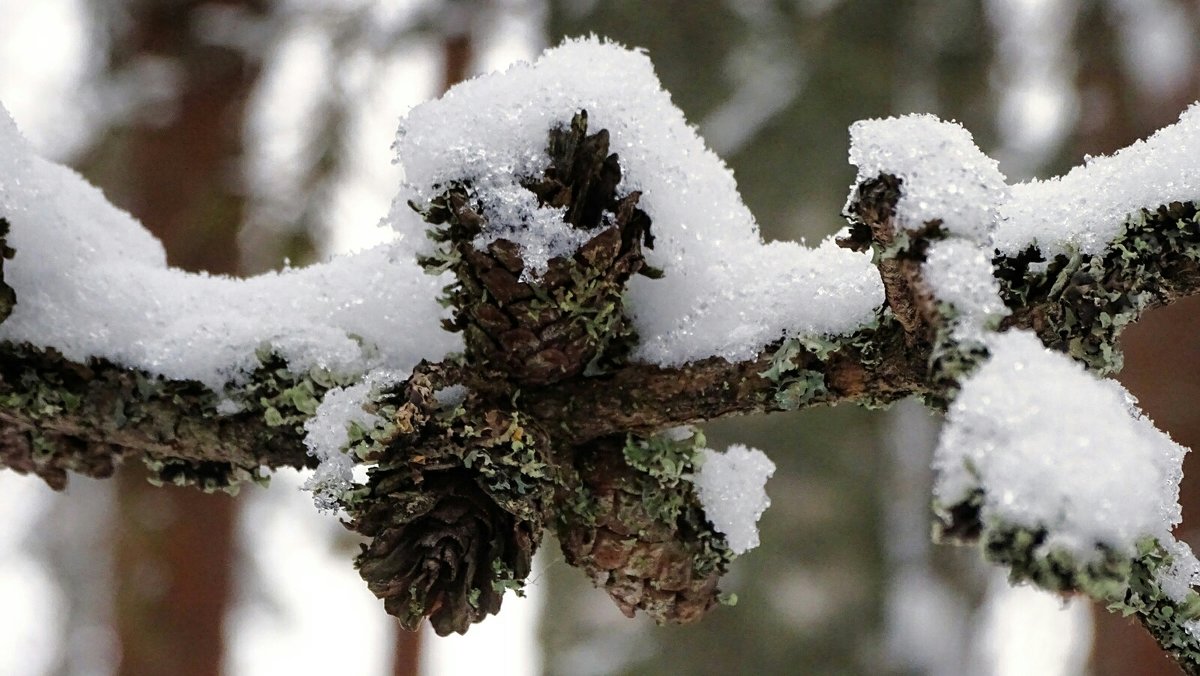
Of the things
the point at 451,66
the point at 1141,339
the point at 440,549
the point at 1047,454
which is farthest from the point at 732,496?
the point at 451,66

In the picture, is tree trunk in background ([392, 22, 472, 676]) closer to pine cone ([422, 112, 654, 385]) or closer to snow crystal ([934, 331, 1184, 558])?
pine cone ([422, 112, 654, 385])

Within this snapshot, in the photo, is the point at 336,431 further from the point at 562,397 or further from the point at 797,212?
the point at 797,212

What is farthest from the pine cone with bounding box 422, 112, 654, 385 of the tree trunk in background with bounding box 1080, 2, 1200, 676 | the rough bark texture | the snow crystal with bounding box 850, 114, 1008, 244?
the tree trunk in background with bounding box 1080, 2, 1200, 676

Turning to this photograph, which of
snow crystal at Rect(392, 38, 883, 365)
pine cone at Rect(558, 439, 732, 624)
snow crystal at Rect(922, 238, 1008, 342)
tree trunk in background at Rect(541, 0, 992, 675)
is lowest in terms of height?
snow crystal at Rect(922, 238, 1008, 342)

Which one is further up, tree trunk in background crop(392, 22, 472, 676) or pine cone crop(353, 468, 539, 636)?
Result: tree trunk in background crop(392, 22, 472, 676)

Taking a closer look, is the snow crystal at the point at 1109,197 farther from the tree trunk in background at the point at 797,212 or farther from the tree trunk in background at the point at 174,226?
the tree trunk in background at the point at 174,226

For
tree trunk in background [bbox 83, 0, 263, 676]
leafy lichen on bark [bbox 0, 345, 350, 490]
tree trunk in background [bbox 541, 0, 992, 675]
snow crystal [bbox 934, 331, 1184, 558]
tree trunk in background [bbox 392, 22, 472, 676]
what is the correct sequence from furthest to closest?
tree trunk in background [bbox 83, 0, 263, 676] < tree trunk in background [bbox 392, 22, 472, 676] < tree trunk in background [bbox 541, 0, 992, 675] < leafy lichen on bark [bbox 0, 345, 350, 490] < snow crystal [bbox 934, 331, 1184, 558]
